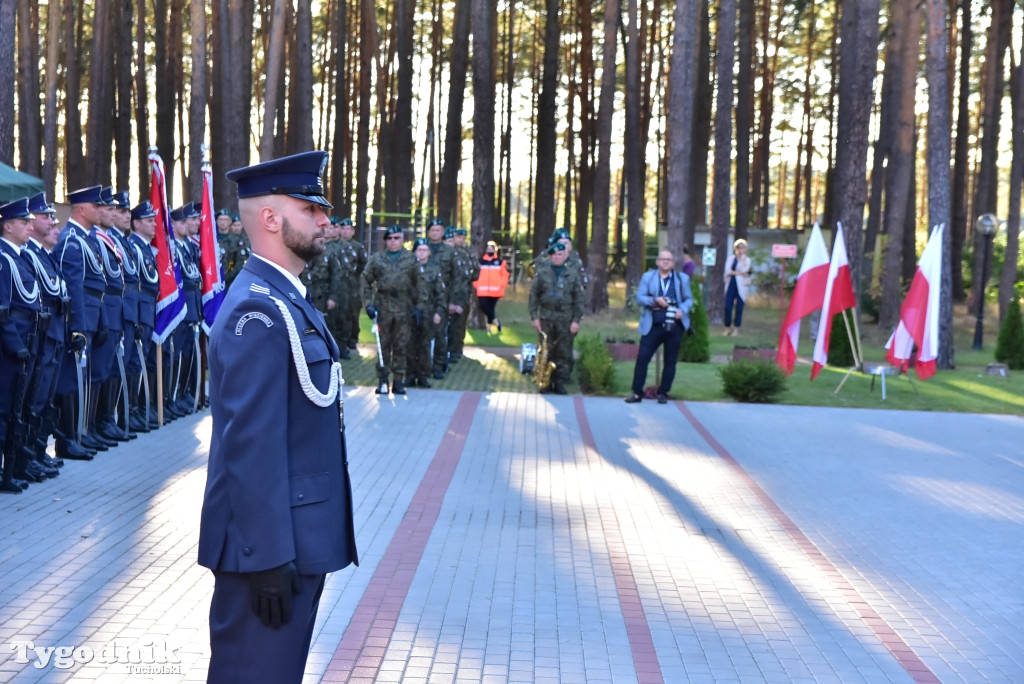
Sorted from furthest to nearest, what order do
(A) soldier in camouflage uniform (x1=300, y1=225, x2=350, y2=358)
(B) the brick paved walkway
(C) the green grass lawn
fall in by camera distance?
(A) soldier in camouflage uniform (x1=300, y1=225, x2=350, y2=358) < (C) the green grass lawn < (B) the brick paved walkway

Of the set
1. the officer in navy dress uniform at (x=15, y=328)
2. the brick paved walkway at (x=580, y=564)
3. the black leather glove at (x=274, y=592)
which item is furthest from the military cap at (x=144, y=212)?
the black leather glove at (x=274, y=592)

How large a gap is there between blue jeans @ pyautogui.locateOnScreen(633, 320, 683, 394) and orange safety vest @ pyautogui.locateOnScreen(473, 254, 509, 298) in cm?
863

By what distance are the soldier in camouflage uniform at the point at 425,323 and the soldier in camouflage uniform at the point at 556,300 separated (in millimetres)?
1390

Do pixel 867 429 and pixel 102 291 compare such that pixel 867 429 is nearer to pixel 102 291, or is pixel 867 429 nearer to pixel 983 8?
pixel 102 291

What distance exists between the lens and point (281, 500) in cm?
335

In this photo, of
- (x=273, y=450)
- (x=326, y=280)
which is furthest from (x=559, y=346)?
(x=273, y=450)

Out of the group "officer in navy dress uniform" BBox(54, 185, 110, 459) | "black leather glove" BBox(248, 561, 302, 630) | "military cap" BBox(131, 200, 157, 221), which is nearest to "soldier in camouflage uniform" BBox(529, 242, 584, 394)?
"military cap" BBox(131, 200, 157, 221)

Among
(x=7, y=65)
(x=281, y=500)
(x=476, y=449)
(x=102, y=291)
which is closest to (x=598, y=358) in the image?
(x=476, y=449)

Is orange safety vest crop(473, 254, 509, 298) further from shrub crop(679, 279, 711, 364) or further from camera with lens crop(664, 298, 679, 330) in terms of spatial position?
camera with lens crop(664, 298, 679, 330)

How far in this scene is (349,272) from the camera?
20.0m

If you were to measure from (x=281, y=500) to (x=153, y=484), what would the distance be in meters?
6.38

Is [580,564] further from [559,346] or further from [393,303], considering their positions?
[559,346]

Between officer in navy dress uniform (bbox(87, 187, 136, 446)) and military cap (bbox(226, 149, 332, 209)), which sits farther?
officer in navy dress uniform (bbox(87, 187, 136, 446))

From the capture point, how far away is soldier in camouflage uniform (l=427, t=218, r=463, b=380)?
1770cm
